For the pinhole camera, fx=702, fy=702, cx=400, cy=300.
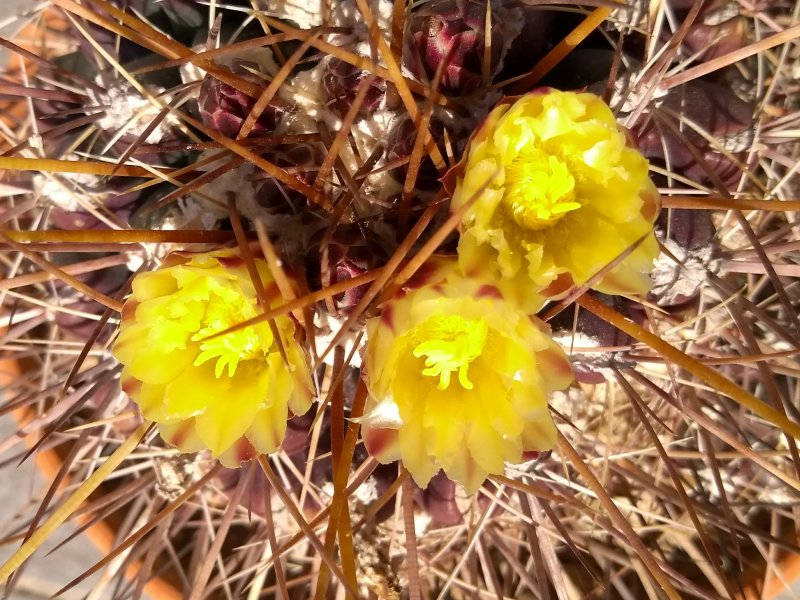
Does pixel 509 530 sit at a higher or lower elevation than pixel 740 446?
lower

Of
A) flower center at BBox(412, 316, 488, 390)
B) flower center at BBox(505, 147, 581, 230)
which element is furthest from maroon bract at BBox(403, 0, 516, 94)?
flower center at BBox(412, 316, 488, 390)

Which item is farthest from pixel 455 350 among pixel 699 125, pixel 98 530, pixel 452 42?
pixel 98 530

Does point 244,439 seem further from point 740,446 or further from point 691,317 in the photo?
point 691,317

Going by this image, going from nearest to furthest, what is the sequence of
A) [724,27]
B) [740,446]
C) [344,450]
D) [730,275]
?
[344,450] → [740,446] → [724,27] → [730,275]

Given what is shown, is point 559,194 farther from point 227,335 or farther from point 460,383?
point 227,335

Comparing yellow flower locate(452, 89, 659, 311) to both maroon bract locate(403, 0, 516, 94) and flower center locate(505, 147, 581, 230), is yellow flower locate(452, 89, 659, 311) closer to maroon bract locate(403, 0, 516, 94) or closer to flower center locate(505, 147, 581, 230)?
flower center locate(505, 147, 581, 230)

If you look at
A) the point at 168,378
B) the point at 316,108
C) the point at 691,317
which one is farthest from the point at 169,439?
the point at 691,317
